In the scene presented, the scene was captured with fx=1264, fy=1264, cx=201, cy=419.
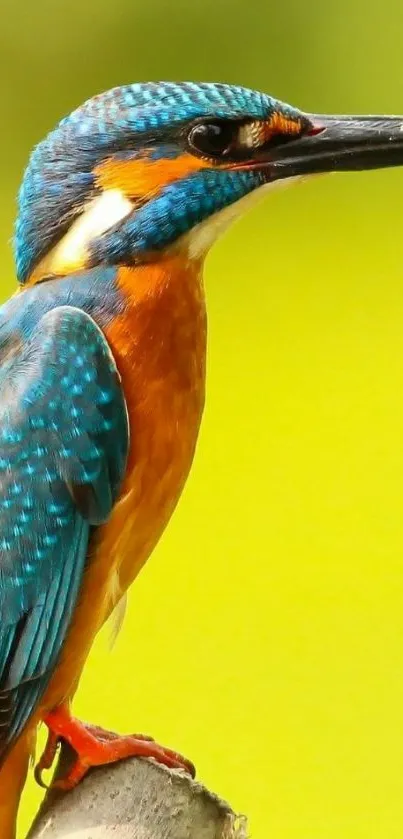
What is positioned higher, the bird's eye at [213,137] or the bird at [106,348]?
the bird's eye at [213,137]

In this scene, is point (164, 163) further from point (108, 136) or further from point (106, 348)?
point (106, 348)

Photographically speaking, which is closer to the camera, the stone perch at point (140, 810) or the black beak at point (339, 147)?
the stone perch at point (140, 810)

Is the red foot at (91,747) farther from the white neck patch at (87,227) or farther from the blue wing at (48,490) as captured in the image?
the white neck patch at (87,227)

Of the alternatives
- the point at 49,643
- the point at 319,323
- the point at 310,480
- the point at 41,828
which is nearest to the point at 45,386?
the point at 49,643

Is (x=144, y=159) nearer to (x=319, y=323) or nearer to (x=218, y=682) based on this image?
(x=218, y=682)

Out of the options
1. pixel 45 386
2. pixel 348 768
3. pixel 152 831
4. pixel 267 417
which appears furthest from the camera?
pixel 267 417

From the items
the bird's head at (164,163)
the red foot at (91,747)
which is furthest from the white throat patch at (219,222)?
the red foot at (91,747)

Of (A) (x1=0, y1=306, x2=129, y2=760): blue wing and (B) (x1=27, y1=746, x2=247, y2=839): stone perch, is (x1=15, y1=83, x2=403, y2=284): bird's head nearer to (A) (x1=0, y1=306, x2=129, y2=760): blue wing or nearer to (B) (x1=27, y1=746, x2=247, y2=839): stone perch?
(A) (x1=0, y1=306, x2=129, y2=760): blue wing

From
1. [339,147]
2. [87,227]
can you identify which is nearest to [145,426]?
[87,227]
